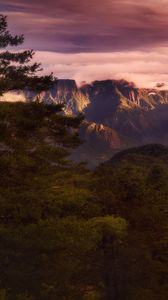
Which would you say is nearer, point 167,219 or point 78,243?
point 78,243

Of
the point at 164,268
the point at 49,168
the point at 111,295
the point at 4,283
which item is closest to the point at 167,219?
the point at 164,268

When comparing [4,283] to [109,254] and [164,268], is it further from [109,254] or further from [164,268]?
[164,268]

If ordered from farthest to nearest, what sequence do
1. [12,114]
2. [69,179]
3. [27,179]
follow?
[69,179] → [27,179] → [12,114]

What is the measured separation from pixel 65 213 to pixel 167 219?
8.62 m

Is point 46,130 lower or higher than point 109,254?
higher

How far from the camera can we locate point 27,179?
107 ft

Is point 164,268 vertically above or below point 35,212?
below

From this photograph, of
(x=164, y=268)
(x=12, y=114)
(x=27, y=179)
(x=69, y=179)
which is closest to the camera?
(x=12, y=114)

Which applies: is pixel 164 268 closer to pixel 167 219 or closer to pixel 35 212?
pixel 167 219

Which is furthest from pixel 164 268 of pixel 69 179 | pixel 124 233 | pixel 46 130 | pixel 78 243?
pixel 46 130

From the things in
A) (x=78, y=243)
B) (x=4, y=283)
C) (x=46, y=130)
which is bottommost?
(x=4, y=283)

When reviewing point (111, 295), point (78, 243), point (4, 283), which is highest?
point (78, 243)

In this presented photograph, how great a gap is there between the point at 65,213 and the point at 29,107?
977 centimetres

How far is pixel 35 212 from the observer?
32688 mm
